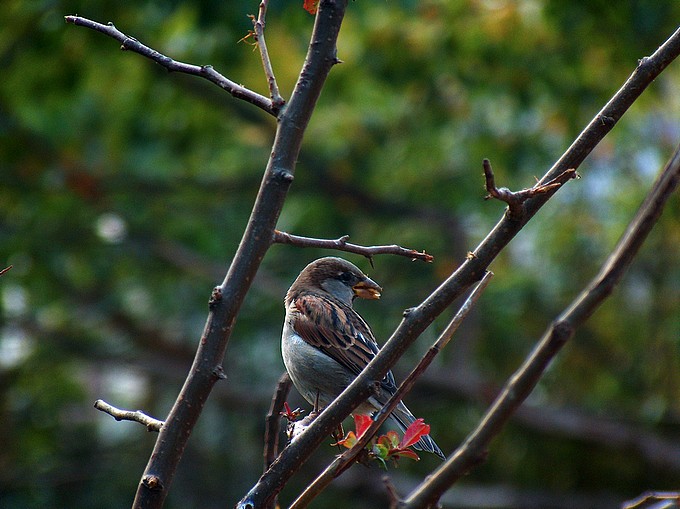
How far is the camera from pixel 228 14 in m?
5.48

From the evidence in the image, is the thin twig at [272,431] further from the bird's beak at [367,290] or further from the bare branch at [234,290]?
the bird's beak at [367,290]

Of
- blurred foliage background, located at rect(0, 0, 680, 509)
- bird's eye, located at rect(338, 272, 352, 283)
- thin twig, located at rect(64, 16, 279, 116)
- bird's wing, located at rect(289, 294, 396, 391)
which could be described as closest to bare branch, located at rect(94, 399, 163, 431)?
thin twig, located at rect(64, 16, 279, 116)

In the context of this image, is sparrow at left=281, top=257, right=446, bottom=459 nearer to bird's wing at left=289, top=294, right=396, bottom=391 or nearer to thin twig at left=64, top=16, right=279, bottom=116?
bird's wing at left=289, top=294, right=396, bottom=391

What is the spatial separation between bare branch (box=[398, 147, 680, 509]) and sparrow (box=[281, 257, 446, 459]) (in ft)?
6.72

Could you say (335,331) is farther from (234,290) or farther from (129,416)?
(234,290)

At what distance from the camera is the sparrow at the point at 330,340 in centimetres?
354

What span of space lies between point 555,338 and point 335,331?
2670mm

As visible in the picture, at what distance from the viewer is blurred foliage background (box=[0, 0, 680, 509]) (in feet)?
22.6

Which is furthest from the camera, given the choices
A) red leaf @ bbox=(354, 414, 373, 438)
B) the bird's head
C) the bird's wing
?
the bird's head

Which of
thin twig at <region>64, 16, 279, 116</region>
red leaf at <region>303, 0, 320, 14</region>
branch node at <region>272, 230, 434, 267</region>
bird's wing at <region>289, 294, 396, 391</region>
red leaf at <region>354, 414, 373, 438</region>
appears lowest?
red leaf at <region>354, 414, 373, 438</region>

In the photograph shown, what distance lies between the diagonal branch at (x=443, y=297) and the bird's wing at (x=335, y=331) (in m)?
1.85

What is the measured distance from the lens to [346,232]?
26.6 ft

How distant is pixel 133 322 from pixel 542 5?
5.09 m

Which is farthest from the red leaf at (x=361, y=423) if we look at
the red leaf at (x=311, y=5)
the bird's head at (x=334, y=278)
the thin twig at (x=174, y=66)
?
the bird's head at (x=334, y=278)
